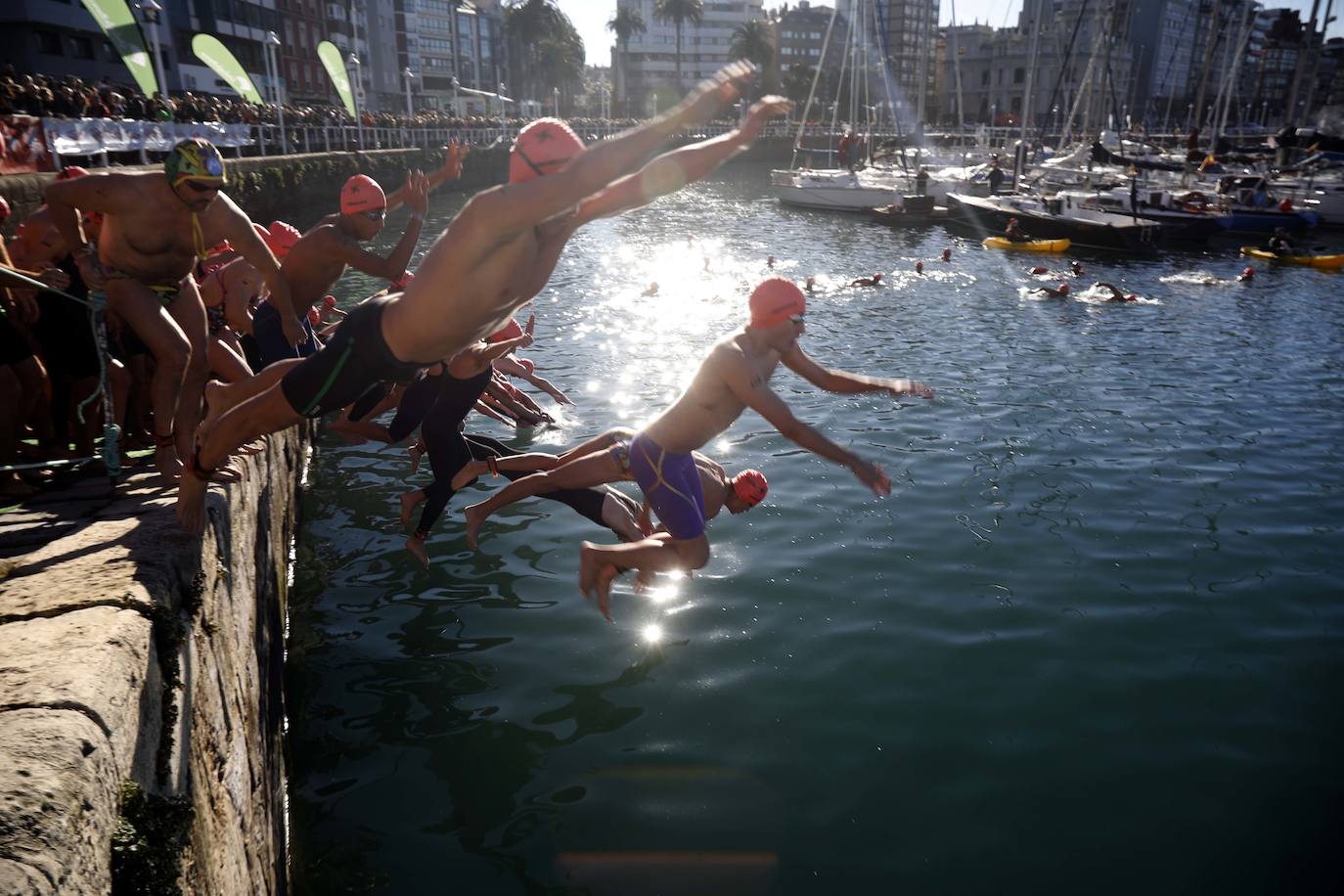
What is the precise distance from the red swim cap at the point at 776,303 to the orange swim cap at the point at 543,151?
175 centimetres

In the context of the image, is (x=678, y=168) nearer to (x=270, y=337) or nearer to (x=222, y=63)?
(x=270, y=337)

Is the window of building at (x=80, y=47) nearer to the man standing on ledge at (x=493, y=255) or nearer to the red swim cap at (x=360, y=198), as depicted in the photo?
the red swim cap at (x=360, y=198)

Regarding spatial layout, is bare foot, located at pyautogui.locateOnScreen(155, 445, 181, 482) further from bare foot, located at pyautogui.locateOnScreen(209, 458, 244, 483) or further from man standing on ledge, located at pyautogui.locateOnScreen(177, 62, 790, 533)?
man standing on ledge, located at pyautogui.locateOnScreen(177, 62, 790, 533)

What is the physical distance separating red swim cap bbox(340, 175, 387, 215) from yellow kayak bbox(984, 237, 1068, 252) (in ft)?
94.2

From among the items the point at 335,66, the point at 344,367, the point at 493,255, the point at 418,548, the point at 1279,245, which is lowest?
the point at 418,548

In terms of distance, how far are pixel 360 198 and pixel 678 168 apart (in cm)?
354

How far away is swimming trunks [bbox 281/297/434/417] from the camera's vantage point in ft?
13.6

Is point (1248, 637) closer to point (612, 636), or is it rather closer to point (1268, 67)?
point (612, 636)

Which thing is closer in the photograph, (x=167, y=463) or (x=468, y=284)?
(x=468, y=284)

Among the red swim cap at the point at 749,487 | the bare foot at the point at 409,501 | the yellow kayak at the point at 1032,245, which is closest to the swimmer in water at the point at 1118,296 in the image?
the yellow kayak at the point at 1032,245

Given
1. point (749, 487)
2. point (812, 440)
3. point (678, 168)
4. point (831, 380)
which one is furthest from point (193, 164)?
point (749, 487)

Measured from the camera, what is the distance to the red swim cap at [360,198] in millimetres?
6301

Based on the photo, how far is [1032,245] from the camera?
30.3 m

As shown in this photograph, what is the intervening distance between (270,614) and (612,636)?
2427 millimetres
